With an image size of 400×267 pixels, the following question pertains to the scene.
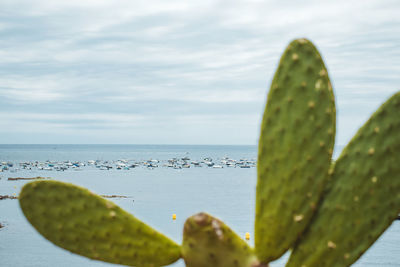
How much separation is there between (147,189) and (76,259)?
77.6ft

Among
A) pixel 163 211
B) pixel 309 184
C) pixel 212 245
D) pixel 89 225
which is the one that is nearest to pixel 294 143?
pixel 309 184

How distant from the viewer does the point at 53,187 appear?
2.00 metres

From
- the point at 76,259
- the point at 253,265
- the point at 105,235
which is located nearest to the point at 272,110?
the point at 253,265

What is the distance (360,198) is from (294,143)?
12.2 inches

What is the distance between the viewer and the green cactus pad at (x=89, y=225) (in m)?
1.99

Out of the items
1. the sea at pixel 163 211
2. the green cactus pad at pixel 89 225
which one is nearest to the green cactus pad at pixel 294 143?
the green cactus pad at pixel 89 225

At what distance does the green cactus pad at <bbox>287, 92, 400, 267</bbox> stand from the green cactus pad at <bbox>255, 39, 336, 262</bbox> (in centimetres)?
7

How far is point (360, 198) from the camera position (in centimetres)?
179

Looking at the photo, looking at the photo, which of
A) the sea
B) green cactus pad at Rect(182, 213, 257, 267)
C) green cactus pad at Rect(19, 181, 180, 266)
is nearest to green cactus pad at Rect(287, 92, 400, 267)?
green cactus pad at Rect(182, 213, 257, 267)

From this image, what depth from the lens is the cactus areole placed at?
1.78 m

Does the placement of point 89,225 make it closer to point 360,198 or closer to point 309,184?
point 309,184

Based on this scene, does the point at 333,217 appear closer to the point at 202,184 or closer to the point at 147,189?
the point at 147,189

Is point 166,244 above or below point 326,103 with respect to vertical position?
below

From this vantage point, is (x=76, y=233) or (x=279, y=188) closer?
(x=279, y=188)
